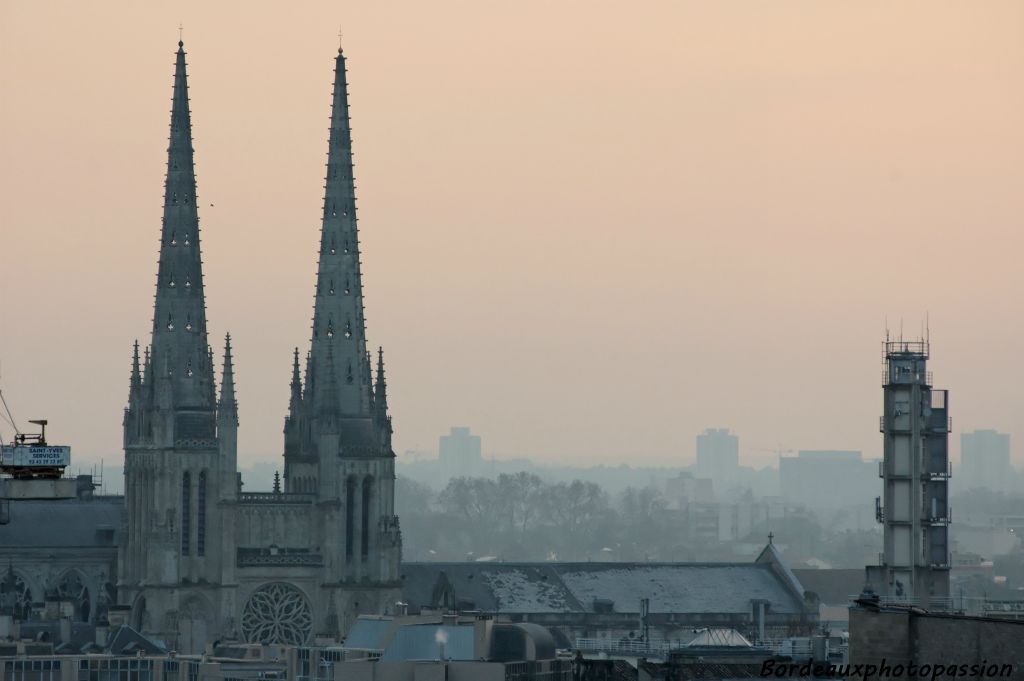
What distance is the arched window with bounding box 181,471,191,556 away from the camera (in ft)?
547

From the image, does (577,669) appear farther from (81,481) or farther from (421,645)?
(81,481)

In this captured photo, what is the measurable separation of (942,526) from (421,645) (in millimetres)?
18269

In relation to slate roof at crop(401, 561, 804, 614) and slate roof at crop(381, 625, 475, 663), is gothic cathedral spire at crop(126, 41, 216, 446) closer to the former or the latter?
slate roof at crop(401, 561, 804, 614)

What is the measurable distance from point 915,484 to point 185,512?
185ft

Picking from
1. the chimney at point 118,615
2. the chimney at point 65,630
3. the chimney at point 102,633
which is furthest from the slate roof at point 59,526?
the chimney at point 65,630

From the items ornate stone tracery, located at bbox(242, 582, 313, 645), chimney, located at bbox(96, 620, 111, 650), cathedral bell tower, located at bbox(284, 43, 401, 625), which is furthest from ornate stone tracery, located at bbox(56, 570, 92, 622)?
cathedral bell tower, located at bbox(284, 43, 401, 625)

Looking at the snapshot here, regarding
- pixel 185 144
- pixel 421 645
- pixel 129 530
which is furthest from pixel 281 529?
pixel 421 645

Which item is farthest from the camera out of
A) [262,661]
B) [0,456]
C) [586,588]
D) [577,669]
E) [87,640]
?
[586,588]

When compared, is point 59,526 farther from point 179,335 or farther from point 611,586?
point 611,586

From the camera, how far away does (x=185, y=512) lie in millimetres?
167000

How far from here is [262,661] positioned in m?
149

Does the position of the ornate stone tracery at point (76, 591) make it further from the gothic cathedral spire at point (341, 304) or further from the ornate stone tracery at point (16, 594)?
the gothic cathedral spire at point (341, 304)

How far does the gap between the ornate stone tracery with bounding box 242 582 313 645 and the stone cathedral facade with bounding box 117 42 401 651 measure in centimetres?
7

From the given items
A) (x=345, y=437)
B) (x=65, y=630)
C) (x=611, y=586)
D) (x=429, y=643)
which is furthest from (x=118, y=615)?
(x=429, y=643)
